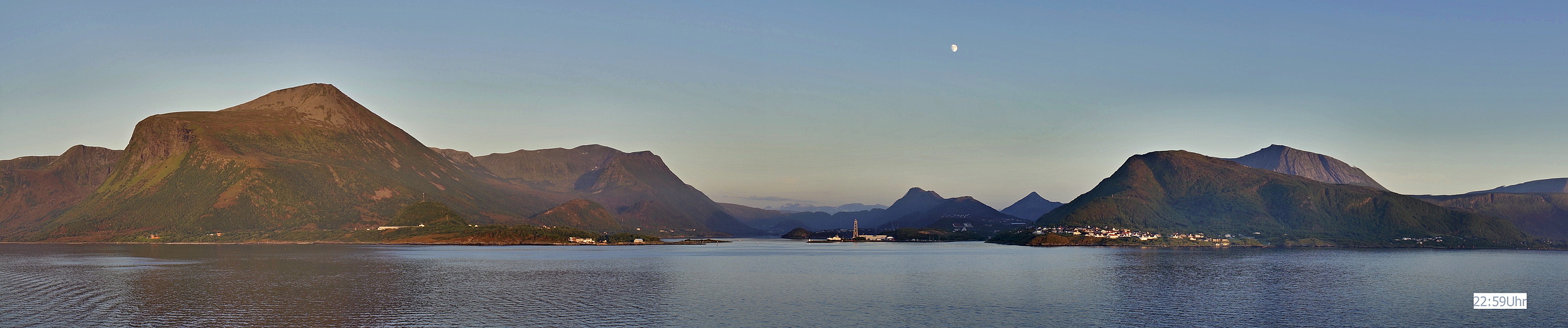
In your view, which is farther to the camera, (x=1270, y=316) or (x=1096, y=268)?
(x=1096, y=268)

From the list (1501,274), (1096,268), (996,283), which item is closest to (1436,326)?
(996,283)

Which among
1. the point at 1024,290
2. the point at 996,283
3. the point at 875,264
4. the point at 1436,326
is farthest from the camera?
the point at 875,264

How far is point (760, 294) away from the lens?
297ft

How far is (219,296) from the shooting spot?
3319 inches

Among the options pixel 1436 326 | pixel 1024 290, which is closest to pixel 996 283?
pixel 1024 290

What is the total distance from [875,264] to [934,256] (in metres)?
38.6

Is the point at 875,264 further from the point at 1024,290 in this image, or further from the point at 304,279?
the point at 304,279

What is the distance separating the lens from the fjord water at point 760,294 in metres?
68.8

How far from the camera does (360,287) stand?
9619 centimetres

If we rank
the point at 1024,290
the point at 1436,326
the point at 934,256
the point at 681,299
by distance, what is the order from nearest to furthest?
the point at 1436,326 → the point at 681,299 → the point at 1024,290 → the point at 934,256

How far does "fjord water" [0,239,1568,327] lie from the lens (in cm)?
6881

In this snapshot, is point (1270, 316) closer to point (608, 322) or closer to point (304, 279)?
point (608, 322)

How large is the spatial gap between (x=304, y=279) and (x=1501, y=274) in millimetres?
164092

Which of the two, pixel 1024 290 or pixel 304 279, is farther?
pixel 304 279
